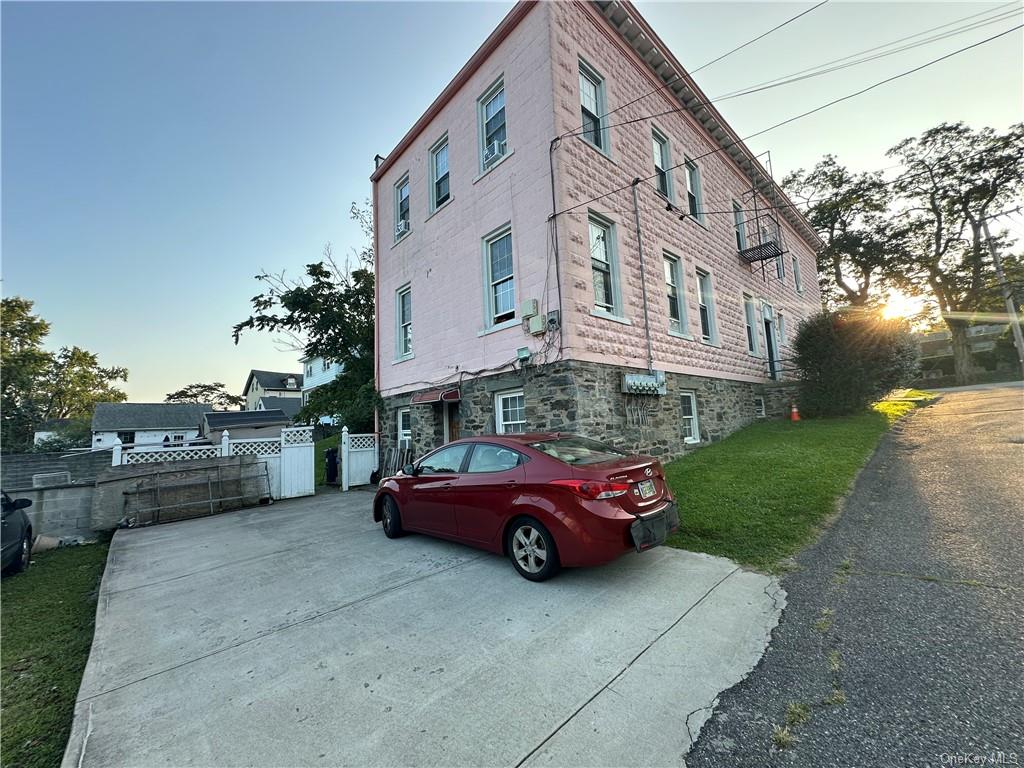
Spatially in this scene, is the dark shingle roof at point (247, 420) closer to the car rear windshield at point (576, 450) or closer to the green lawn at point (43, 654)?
the green lawn at point (43, 654)

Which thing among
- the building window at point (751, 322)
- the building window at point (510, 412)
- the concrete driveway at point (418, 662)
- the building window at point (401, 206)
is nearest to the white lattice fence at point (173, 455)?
the concrete driveway at point (418, 662)

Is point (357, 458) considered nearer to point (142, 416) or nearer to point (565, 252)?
point (565, 252)

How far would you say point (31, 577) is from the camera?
559 cm

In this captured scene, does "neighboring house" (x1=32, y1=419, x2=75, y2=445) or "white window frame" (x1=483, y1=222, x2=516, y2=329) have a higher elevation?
"white window frame" (x1=483, y1=222, x2=516, y2=329)

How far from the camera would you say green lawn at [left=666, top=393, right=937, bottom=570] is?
4.87 m

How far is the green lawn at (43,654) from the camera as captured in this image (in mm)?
2455

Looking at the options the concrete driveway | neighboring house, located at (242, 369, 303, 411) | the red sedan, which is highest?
neighboring house, located at (242, 369, 303, 411)

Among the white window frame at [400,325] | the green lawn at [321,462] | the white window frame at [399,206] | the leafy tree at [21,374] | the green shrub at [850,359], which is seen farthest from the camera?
the leafy tree at [21,374]

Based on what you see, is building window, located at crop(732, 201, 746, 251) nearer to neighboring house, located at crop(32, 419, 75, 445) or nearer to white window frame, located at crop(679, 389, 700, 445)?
white window frame, located at crop(679, 389, 700, 445)

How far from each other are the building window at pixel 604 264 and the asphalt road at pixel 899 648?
538cm

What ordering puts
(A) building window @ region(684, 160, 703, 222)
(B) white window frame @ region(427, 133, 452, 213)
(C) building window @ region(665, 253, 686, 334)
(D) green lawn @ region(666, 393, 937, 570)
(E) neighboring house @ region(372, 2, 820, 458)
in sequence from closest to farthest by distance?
(D) green lawn @ region(666, 393, 937, 570), (E) neighboring house @ region(372, 2, 820, 458), (C) building window @ region(665, 253, 686, 334), (B) white window frame @ region(427, 133, 452, 213), (A) building window @ region(684, 160, 703, 222)

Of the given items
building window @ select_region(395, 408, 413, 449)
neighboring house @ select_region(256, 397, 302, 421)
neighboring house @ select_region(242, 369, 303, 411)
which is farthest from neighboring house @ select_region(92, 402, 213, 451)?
building window @ select_region(395, 408, 413, 449)

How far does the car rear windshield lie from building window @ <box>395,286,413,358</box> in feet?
28.7

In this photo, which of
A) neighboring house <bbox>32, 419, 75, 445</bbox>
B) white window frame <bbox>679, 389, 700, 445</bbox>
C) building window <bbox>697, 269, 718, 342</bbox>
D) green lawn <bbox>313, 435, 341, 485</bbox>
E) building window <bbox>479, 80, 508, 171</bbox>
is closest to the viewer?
building window <bbox>479, 80, 508, 171</bbox>
